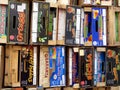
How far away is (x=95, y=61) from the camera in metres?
3.96

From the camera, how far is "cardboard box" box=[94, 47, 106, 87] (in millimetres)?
3945

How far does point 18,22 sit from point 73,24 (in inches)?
30.0

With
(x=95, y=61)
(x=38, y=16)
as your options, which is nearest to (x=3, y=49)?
(x=38, y=16)

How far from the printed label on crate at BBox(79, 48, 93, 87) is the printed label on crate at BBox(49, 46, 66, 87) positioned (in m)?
0.26

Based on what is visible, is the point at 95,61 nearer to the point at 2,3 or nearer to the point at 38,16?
the point at 38,16

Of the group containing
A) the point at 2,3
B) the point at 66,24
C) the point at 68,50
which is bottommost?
the point at 68,50

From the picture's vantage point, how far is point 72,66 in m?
3.85

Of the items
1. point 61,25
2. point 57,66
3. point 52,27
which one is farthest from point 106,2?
point 57,66

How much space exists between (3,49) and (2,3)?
0.59 metres

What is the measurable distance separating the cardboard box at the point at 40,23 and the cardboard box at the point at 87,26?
0.58 metres

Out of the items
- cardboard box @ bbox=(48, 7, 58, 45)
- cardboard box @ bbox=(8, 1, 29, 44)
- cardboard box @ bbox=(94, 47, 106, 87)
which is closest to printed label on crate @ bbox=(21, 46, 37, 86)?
cardboard box @ bbox=(8, 1, 29, 44)

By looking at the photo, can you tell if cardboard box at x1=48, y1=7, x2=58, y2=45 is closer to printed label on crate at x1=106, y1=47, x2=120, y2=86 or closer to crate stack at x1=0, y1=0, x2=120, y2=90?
crate stack at x1=0, y1=0, x2=120, y2=90

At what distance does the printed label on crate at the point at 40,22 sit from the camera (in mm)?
3621

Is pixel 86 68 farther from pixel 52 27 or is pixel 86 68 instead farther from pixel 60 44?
pixel 52 27
